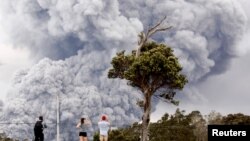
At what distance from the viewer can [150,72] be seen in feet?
131

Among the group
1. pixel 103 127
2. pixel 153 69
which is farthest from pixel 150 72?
pixel 103 127

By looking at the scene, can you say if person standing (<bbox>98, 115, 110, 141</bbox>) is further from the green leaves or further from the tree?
the green leaves

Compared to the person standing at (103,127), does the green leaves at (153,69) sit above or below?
above

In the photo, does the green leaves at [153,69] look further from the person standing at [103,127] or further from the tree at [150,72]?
the person standing at [103,127]

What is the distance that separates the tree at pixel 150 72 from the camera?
131 ft

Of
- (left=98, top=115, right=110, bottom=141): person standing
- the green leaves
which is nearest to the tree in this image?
the green leaves

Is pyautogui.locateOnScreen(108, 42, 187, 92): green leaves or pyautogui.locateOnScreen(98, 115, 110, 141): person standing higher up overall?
pyautogui.locateOnScreen(108, 42, 187, 92): green leaves

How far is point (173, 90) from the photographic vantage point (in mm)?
42062

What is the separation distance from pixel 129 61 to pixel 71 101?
88.8 m

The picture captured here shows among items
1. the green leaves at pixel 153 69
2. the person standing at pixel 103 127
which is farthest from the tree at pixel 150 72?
the person standing at pixel 103 127

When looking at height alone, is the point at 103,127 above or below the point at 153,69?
below

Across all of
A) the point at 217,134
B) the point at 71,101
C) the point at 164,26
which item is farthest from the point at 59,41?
the point at 217,134

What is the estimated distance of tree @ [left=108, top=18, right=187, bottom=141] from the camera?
40.0 m

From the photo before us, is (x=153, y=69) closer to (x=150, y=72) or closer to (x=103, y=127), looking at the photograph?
(x=150, y=72)
